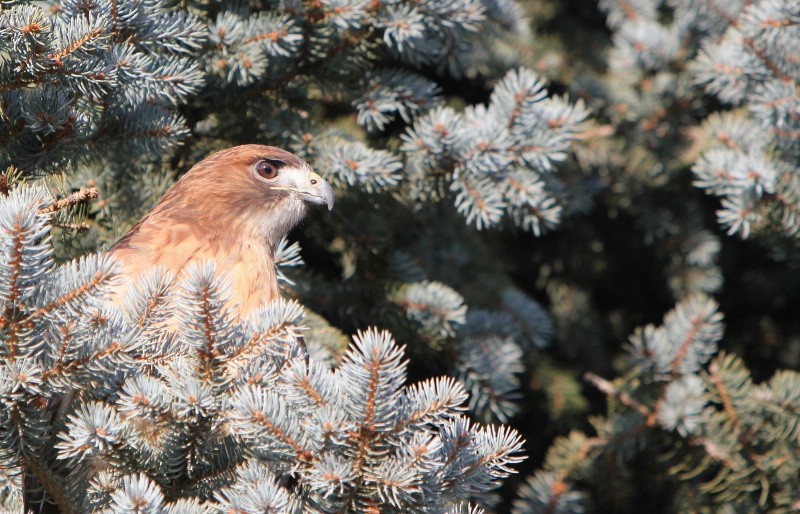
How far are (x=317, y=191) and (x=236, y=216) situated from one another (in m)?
0.36

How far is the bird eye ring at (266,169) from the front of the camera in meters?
3.47

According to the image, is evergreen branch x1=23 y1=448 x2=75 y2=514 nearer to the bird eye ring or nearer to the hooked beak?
the hooked beak

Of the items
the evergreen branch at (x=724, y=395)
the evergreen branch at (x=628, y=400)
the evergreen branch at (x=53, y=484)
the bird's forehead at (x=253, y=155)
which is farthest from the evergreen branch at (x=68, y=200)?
the evergreen branch at (x=724, y=395)

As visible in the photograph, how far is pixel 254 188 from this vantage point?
3.53 m

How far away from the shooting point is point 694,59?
439 cm

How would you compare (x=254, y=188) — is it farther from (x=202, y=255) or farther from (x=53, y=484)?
(x=53, y=484)

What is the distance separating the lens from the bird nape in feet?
9.88

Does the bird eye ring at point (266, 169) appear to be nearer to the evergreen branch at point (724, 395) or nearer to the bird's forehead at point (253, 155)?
the bird's forehead at point (253, 155)

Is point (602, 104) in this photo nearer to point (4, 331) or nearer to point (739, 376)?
point (739, 376)

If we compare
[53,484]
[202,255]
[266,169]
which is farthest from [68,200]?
[266,169]

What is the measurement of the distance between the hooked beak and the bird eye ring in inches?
6.8

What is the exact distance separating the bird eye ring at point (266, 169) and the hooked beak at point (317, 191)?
0.17 meters

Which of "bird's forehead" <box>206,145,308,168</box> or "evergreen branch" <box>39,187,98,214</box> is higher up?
"evergreen branch" <box>39,187,98,214</box>

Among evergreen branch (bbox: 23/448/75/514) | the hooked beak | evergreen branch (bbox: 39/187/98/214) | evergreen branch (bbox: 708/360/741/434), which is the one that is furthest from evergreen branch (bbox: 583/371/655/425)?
evergreen branch (bbox: 23/448/75/514)
